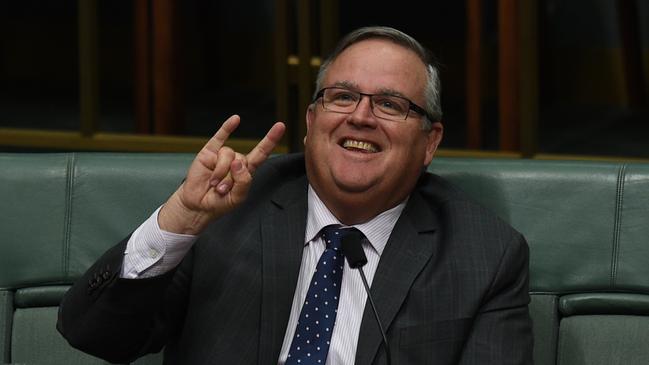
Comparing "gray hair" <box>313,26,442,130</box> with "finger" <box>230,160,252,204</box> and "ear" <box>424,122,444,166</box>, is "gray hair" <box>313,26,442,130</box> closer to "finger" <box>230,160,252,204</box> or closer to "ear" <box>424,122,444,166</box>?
"ear" <box>424,122,444,166</box>

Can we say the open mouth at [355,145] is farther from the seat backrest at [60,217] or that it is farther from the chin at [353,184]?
the seat backrest at [60,217]

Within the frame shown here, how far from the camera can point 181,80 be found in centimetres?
429

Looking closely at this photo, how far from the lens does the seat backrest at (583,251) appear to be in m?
2.55

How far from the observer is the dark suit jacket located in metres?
2.34

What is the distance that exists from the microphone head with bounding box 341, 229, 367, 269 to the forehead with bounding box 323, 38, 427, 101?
38 cm

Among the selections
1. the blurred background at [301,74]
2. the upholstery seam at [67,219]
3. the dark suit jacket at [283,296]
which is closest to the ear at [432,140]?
the dark suit jacket at [283,296]

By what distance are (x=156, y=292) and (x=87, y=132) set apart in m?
1.90

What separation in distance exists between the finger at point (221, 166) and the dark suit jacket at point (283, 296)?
21cm

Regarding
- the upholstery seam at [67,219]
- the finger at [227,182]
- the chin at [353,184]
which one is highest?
the finger at [227,182]

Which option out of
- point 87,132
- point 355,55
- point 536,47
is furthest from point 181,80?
point 355,55

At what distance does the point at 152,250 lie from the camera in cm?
230

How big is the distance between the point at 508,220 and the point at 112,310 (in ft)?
2.78

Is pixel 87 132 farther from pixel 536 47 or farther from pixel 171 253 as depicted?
pixel 171 253

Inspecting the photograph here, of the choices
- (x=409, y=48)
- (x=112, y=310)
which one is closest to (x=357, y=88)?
(x=409, y=48)
